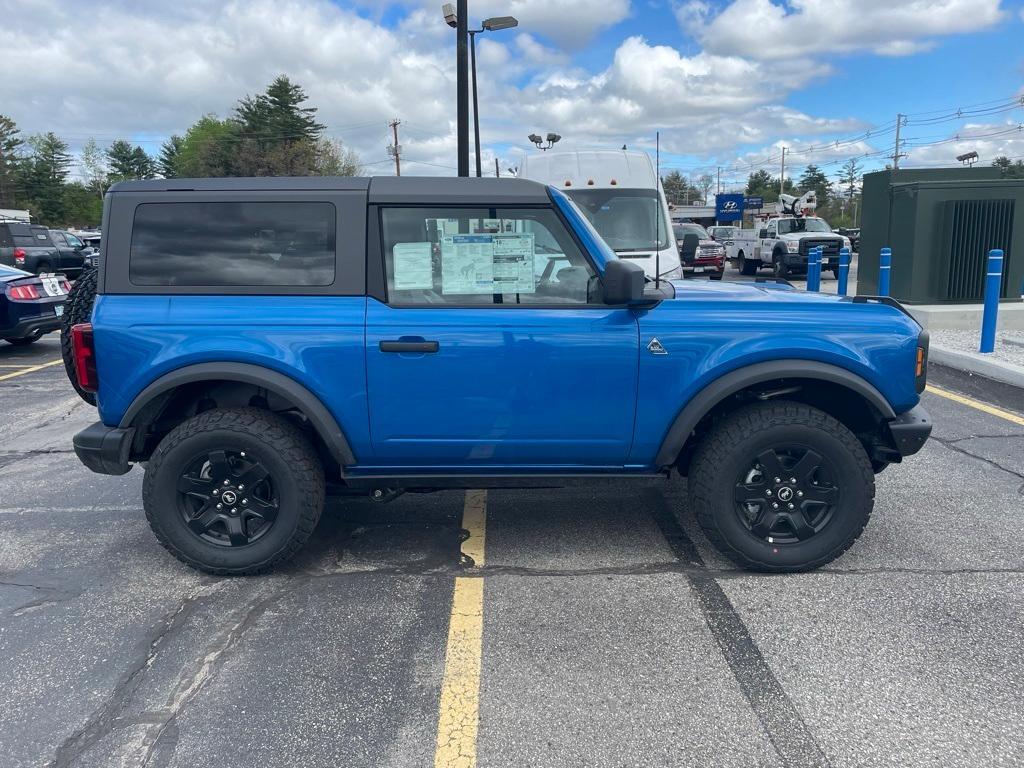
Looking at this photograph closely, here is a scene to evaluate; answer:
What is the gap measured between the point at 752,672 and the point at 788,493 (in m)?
1.01

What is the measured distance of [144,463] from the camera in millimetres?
3754

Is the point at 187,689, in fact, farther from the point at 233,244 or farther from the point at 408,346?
the point at 233,244

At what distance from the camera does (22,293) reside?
397 inches

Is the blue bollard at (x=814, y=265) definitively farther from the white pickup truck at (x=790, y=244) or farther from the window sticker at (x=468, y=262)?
the window sticker at (x=468, y=262)

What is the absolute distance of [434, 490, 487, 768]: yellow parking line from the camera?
247 centimetres

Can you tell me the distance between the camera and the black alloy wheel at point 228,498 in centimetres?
360

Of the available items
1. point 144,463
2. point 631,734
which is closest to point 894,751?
point 631,734

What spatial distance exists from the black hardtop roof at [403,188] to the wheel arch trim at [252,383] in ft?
2.79

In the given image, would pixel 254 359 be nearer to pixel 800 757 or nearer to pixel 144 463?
pixel 144 463

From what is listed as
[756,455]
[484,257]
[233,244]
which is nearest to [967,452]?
[756,455]

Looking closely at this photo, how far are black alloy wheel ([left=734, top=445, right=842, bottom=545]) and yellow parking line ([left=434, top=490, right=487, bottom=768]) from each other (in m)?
1.33

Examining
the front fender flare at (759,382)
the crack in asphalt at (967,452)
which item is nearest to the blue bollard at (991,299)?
the crack in asphalt at (967,452)

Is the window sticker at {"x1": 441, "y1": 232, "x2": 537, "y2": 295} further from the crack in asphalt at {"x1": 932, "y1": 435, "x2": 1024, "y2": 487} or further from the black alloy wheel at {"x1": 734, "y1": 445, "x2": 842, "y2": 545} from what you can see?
the crack in asphalt at {"x1": 932, "y1": 435, "x2": 1024, "y2": 487}

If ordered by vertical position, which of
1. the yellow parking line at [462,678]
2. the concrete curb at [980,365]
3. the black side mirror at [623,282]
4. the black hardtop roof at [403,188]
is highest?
the black hardtop roof at [403,188]
